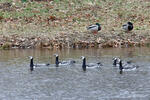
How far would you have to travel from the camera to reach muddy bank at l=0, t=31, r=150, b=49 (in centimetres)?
3981

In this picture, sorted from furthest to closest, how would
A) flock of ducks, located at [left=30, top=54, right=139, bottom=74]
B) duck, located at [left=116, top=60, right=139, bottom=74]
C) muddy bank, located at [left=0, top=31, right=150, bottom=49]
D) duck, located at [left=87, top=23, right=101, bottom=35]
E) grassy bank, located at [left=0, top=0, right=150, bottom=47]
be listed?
duck, located at [left=87, top=23, right=101, bottom=35], grassy bank, located at [left=0, top=0, right=150, bottom=47], muddy bank, located at [left=0, top=31, right=150, bottom=49], flock of ducks, located at [left=30, top=54, right=139, bottom=74], duck, located at [left=116, top=60, right=139, bottom=74]

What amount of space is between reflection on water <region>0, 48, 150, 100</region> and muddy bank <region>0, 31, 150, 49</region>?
3805mm

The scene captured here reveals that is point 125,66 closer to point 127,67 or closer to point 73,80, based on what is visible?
point 127,67

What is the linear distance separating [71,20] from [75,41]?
5.48 meters

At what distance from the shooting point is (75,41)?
40.1 metres

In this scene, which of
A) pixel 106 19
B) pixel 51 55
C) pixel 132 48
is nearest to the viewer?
pixel 51 55

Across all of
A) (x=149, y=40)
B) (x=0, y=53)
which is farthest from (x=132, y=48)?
(x=0, y=53)

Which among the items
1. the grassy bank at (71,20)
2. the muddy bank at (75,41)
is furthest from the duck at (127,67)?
the grassy bank at (71,20)

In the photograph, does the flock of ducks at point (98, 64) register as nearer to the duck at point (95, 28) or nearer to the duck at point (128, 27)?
the duck at point (95, 28)

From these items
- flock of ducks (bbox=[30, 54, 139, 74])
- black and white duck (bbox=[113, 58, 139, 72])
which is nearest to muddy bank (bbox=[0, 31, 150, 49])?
flock of ducks (bbox=[30, 54, 139, 74])

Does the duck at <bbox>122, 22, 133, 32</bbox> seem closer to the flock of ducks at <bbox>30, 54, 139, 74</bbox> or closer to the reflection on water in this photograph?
the reflection on water

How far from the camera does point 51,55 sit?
35.9 metres

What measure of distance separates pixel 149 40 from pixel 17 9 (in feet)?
39.3

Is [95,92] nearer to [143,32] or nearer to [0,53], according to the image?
[0,53]
